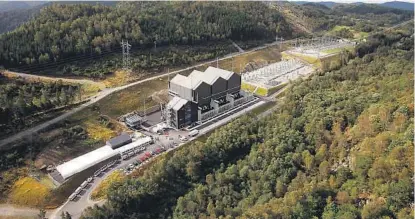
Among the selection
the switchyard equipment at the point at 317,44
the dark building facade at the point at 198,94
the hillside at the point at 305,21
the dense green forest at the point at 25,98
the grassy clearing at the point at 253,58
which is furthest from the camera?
the hillside at the point at 305,21

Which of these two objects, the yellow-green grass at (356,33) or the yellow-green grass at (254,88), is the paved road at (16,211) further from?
the yellow-green grass at (356,33)

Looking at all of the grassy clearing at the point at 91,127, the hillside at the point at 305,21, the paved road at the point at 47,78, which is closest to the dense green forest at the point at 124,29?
the paved road at the point at 47,78

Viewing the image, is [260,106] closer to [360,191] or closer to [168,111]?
[168,111]

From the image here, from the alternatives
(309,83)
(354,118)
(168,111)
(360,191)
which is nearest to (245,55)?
(309,83)

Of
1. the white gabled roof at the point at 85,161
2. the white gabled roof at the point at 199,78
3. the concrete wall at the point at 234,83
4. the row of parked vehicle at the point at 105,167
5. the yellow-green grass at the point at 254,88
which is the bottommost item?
the row of parked vehicle at the point at 105,167

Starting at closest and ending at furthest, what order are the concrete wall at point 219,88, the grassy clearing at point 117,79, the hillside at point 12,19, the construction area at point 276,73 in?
the concrete wall at point 219,88 < the grassy clearing at point 117,79 < the construction area at point 276,73 < the hillside at point 12,19

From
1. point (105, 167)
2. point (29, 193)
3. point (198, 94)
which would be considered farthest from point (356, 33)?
point (29, 193)
